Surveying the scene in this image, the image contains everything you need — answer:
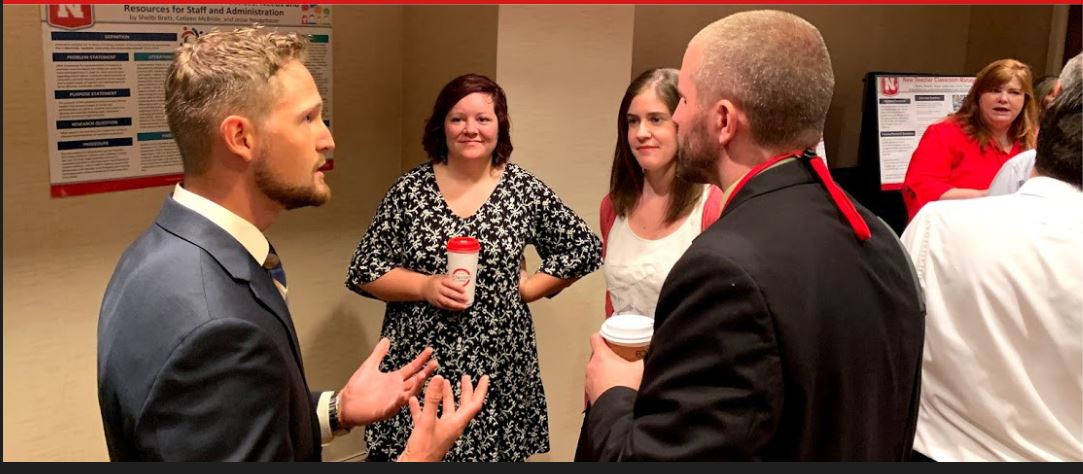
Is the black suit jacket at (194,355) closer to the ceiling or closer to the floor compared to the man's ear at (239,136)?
closer to the floor

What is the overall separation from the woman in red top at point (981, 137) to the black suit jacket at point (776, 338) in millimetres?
2591

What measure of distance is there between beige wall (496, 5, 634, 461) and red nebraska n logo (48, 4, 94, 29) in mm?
1256

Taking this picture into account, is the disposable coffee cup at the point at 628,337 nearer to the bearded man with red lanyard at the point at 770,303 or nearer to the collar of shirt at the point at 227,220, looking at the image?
the bearded man with red lanyard at the point at 770,303

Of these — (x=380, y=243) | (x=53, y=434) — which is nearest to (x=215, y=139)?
(x=380, y=243)

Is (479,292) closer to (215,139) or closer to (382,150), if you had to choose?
(382,150)

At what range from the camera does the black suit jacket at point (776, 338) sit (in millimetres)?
1227

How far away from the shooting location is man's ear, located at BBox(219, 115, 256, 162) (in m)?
1.41

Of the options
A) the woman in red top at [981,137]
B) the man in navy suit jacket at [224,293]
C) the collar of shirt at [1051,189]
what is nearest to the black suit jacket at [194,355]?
the man in navy suit jacket at [224,293]

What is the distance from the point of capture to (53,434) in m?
2.76

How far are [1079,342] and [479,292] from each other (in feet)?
5.26

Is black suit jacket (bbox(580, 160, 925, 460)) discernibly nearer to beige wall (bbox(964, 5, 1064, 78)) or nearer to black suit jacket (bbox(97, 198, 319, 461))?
black suit jacket (bbox(97, 198, 319, 461))

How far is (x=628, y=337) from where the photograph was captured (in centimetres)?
158

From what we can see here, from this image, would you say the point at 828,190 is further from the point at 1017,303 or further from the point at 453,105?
the point at 453,105

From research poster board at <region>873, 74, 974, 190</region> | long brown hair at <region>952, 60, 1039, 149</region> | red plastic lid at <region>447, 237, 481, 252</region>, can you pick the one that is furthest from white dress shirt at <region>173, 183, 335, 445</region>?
research poster board at <region>873, 74, 974, 190</region>
